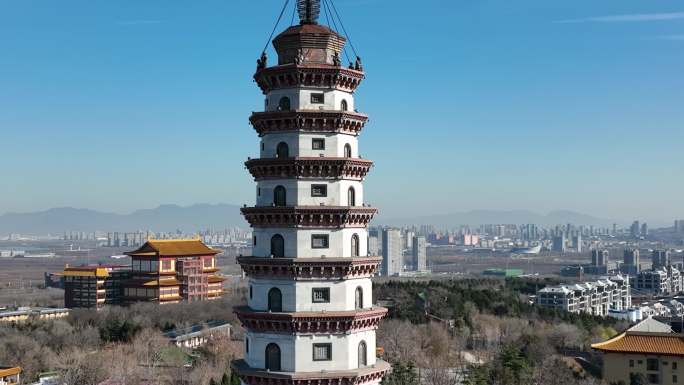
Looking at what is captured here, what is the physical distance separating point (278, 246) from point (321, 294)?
2.04 metres

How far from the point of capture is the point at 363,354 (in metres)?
28.2

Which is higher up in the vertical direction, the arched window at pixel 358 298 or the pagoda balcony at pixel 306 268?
the pagoda balcony at pixel 306 268

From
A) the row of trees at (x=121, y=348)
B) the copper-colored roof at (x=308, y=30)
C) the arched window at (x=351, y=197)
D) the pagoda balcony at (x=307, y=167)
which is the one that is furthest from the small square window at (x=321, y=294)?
the row of trees at (x=121, y=348)

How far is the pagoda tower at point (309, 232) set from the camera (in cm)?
2711

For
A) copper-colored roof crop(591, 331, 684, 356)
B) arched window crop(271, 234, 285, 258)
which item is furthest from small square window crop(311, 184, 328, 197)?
copper-colored roof crop(591, 331, 684, 356)

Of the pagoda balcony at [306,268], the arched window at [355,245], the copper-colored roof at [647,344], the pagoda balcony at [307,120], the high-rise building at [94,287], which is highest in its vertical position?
the pagoda balcony at [307,120]

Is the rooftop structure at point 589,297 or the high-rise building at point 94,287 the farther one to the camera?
the rooftop structure at point 589,297

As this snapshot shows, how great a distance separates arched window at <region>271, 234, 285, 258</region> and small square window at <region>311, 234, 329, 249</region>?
0.96 metres

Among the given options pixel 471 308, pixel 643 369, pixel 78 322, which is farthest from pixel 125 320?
pixel 643 369

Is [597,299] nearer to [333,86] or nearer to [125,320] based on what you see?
[125,320]

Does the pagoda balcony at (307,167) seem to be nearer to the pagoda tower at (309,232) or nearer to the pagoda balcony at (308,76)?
the pagoda tower at (309,232)

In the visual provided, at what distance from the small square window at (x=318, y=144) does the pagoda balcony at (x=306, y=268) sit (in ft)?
11.7

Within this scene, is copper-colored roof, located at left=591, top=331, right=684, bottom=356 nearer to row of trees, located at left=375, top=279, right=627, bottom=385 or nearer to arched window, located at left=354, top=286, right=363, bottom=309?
row of trees, located at left=375, top=279, right=627, bottom=385

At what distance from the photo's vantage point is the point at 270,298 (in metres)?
27.7
